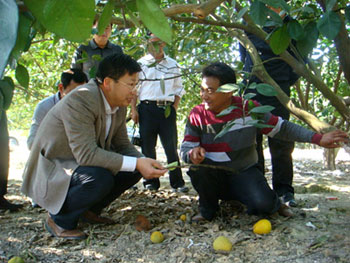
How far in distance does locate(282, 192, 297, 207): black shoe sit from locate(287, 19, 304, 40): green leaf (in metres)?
1.77

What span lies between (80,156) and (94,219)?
1.82 feet

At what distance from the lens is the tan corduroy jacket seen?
224 centimetres

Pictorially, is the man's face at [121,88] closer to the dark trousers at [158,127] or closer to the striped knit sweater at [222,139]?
the striped knit sweater at [222,139]

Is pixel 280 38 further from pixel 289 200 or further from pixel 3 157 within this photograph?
pixel 3 157

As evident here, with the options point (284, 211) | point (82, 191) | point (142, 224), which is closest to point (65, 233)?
point (82, 191)

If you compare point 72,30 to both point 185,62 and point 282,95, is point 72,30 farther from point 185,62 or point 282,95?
point 185,62

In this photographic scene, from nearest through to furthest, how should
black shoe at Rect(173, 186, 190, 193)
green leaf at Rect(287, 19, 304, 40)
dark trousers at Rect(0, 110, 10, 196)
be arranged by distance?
1. green leaf at Rect(287, 19, 304, 40)
2. dark trousers at Rect(0, 110, 10, 196)
3. black shoe at Rect(173, 186, 190, 193)

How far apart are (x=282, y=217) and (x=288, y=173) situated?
0.44 m

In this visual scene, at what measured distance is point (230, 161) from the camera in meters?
2.53

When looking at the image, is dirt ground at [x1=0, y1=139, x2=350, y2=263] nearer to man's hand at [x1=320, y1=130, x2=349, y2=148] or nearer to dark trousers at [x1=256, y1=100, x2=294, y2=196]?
dark trousers at [x1=256, y1=100, x2=294, y2=196]

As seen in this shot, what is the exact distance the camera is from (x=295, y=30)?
1176 mm

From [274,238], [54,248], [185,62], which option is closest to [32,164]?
[54,248]

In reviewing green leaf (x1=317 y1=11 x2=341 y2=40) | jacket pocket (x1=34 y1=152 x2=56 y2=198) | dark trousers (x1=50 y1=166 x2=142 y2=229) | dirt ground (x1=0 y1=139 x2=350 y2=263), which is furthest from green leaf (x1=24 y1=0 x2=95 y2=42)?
jacket pocket (x1=34 y1=152 x2=56 y2=198)

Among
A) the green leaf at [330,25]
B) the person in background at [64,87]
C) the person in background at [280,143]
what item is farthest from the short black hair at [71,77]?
the green leaf at [330,25]
